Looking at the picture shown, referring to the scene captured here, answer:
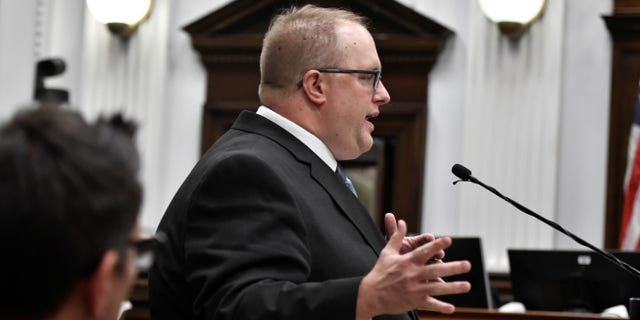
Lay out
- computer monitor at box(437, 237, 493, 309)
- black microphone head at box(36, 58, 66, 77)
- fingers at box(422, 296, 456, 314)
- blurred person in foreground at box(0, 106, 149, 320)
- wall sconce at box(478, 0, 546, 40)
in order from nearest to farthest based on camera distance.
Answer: blurred person in foreground at box(0, 106, 149, 320) → fingers at box(422, 296, 456, 314) → black microphone head at box(36, 58, 66, 77) → computer monitor at box(437, 237, 493, 309) → wall sconce at box(478, 0, 546, 40)

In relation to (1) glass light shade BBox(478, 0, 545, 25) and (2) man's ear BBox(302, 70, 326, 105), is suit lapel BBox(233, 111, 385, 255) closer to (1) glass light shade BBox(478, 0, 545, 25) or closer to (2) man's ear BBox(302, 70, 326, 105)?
(2) man's ear BBox(302, 70, 326, 105)

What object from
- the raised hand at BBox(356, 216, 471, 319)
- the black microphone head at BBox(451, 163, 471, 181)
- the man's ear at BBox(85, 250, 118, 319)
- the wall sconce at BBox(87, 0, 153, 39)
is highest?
the wall sconce at BBox(87, 0, 153, 39)

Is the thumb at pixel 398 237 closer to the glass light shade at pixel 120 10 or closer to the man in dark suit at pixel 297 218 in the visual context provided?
the man in dark suit at pixel 297 218

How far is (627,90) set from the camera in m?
7.40

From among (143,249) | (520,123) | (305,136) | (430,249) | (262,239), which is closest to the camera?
(143,249)

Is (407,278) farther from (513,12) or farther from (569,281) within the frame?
(513,12)

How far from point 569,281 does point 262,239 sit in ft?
9.92

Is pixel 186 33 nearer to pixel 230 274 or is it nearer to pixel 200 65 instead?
pixel 200 65

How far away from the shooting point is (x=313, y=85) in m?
3.12

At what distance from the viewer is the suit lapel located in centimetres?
→ 288

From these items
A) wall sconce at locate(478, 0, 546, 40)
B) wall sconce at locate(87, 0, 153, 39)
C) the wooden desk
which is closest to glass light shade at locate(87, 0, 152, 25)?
wall sconce at locate(87, 0, 153, 39)

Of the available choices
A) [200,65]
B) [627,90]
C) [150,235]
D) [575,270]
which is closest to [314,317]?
[150,235]

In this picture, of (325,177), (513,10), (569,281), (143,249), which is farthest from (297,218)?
(513,10)

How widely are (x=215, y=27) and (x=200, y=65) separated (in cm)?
30
